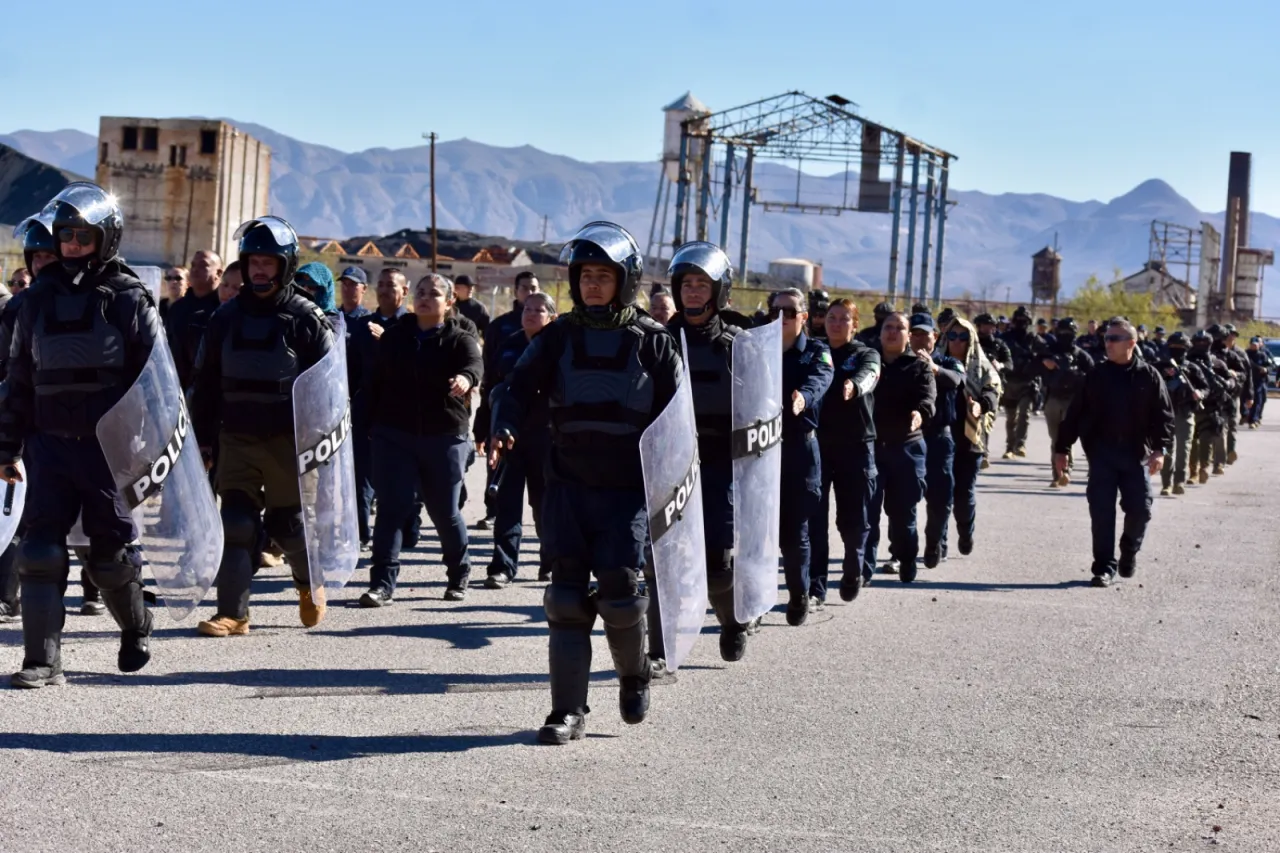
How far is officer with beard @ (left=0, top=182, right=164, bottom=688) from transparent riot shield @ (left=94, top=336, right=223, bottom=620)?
0.07 meters

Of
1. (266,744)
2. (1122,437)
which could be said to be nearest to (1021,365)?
(1122,437)

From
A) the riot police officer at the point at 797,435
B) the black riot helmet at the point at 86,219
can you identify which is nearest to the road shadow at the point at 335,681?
the riot police officer at the point at 797,435

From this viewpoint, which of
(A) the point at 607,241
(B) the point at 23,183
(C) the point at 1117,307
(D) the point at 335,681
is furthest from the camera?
(C) the point at 1117,307

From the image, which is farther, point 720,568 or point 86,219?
point 720,568

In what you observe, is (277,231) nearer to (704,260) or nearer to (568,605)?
(704,260)

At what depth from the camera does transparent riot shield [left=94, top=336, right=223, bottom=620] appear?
7.31 meters

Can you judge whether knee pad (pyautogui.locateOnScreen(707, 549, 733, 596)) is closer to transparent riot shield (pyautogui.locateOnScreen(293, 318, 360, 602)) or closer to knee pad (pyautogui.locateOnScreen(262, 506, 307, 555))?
transparent riot shield (pyautogui.locateOnScreen(293, 318, 360, 602))

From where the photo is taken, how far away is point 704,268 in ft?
25.3

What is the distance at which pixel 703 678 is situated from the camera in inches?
320

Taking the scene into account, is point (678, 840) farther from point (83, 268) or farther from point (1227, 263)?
point (1227, 263)

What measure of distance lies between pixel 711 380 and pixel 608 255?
1.30 meters

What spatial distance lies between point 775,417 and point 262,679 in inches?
102

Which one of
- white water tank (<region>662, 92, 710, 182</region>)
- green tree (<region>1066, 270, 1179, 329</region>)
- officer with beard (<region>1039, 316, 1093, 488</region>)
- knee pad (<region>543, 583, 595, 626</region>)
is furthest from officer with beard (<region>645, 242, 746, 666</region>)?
white water tank (<region>662, 92, 710, 182</region>)

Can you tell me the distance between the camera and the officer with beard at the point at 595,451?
6.71 m
